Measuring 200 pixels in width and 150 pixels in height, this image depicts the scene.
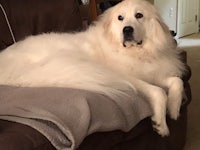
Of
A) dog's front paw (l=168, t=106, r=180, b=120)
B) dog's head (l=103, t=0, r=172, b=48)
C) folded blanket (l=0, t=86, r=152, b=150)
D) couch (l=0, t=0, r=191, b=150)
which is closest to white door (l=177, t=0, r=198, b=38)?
couch (l=0, t=0, r=191, b=150)

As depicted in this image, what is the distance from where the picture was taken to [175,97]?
1758 mm

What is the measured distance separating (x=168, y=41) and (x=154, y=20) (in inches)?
5.5

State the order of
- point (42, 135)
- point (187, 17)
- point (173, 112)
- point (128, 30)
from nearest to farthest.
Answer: point (42, 135) < point (173, 112) < point (128, 30) < point (187, 17)

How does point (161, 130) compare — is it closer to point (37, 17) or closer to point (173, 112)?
point (173, 112)

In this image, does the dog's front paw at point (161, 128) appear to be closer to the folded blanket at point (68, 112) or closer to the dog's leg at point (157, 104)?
the dog's leg at point (157, 104)

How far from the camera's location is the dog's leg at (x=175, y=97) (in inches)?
68.8

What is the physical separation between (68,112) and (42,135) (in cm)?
14

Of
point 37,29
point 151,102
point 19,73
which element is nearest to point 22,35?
point 37,29

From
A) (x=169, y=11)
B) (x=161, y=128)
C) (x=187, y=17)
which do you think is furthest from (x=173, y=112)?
(x=187, y=17)

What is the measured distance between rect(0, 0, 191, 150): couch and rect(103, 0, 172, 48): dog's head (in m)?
0.23

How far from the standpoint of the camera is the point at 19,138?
1.16 metres

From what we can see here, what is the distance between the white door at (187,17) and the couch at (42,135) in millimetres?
3172

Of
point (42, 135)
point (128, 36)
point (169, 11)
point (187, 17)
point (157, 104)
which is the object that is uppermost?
point (128, 36)

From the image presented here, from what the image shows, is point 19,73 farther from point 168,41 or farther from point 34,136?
point 168,41
